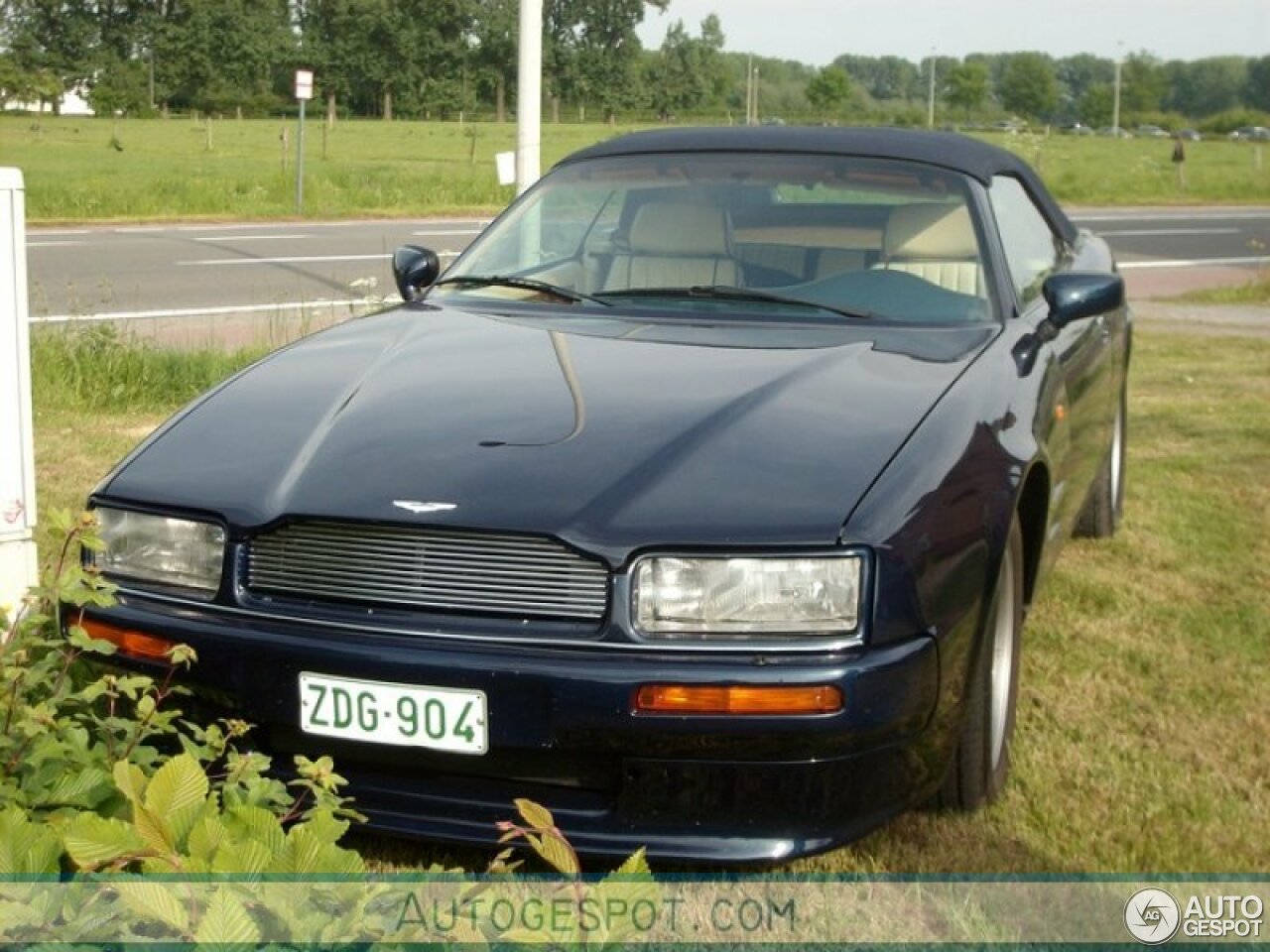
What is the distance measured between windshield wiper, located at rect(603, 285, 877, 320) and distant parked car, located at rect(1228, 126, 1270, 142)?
311 ft

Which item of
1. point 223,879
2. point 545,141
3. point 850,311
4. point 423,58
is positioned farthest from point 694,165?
point 423,58

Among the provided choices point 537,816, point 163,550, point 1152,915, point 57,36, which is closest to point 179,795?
point 537,816

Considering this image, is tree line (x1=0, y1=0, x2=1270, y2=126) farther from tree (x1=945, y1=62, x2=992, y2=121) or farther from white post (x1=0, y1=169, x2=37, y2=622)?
white post (x1=0, y1=169, x2=37, y2=622)

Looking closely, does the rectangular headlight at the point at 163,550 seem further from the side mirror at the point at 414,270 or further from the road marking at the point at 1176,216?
the road marking at the point at 1176,216

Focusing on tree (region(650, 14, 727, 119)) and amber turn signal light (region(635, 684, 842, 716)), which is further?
tree (region(650, 14, 727, 119))

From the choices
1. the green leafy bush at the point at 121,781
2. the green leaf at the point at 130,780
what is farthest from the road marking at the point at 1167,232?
the green leaf at the point at 130,780

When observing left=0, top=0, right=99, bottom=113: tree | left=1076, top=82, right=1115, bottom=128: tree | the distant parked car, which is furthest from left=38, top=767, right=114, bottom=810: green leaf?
left=1076, top=82, right=1115, bottom=128: tree

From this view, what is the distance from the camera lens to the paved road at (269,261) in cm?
1350

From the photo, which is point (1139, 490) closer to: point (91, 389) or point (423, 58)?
point (91, 389)

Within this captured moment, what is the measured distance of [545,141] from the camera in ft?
179

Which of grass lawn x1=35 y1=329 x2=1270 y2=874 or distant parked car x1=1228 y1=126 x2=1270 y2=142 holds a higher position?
distant parked car x1=1228 y1=126 x2=1270 y2=142

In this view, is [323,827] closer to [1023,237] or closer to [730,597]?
[730,597]

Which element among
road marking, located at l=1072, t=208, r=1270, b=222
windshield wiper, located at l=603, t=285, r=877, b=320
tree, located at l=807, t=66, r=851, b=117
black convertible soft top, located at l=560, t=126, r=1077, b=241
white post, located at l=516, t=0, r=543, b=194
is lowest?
road marking, located at l=1072, t=208, r=1270, b=222

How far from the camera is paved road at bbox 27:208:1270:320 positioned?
13500 mm
